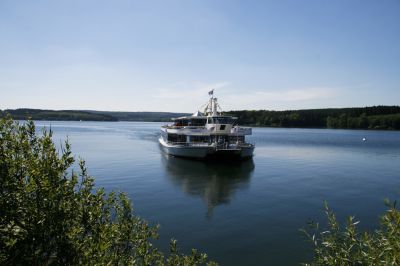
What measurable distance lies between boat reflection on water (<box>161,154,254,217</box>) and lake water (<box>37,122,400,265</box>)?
0.11 m

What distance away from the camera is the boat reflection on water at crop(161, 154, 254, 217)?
31.4m

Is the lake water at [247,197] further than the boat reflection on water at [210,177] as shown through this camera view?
No

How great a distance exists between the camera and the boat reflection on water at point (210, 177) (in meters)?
31.4

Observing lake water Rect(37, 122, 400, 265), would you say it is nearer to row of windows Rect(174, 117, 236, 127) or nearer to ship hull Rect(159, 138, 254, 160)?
ship hull Rect(159, 138, 254, 160)

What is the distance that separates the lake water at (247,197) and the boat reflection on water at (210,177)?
0.11 meters

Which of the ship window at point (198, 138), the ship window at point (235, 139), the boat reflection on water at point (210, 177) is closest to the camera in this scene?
the boat reflection on water at point (210, 177)

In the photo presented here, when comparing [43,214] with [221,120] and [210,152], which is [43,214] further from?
[221,120]

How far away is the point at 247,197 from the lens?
30.5 m

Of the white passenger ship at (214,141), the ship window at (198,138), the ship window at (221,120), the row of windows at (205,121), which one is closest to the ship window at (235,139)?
the white passenger ship at (214,141)

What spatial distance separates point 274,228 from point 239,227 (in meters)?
2.41

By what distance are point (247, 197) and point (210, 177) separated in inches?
421

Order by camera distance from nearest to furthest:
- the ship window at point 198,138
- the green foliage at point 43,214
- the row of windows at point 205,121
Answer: the green foliage at point 43,214, the row of windows at point 205,121, the ship window at point 198,138

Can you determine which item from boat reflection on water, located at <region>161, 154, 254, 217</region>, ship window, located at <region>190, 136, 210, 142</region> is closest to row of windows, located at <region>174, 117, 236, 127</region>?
ship window, located at <region>190, 136, 210, 142</region>

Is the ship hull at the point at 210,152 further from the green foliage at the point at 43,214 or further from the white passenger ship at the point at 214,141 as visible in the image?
the green foliage at the point at 43,214
